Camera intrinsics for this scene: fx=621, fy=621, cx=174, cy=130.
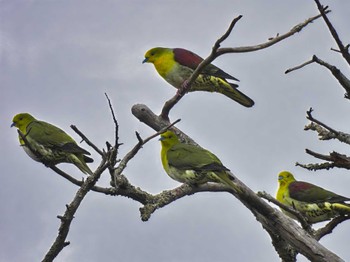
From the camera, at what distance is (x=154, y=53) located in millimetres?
9141

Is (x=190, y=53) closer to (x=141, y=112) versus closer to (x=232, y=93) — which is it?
(x=232, y=93)

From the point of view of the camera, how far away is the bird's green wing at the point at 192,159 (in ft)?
20.8

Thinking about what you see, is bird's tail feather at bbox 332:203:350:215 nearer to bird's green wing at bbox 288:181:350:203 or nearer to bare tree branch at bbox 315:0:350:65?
bird's green wing at bbox 288:181:350:203

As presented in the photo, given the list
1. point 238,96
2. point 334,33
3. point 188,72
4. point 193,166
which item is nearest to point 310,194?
point 238,96

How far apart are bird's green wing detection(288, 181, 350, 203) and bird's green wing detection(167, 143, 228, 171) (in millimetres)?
2089

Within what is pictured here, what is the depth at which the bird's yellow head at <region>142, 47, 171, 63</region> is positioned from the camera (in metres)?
9.04

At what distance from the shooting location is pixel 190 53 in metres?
8.64

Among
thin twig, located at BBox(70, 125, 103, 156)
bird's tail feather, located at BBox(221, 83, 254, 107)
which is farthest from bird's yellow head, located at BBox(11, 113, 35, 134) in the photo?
thin twig, located at BBox(70, 125, 103, 156)

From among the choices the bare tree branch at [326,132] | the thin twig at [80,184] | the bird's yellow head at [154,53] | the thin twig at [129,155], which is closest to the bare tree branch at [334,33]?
the bare tree branch at [326,132]

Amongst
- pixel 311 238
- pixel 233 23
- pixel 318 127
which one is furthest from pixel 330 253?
pixel 233 23

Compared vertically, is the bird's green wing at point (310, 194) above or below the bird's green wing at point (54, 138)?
below

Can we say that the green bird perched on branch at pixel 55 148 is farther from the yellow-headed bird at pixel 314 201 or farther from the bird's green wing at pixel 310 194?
the bird's green wing at pixel 310 194

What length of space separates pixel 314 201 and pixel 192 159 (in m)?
2.30

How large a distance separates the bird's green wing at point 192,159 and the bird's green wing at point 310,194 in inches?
82.2
